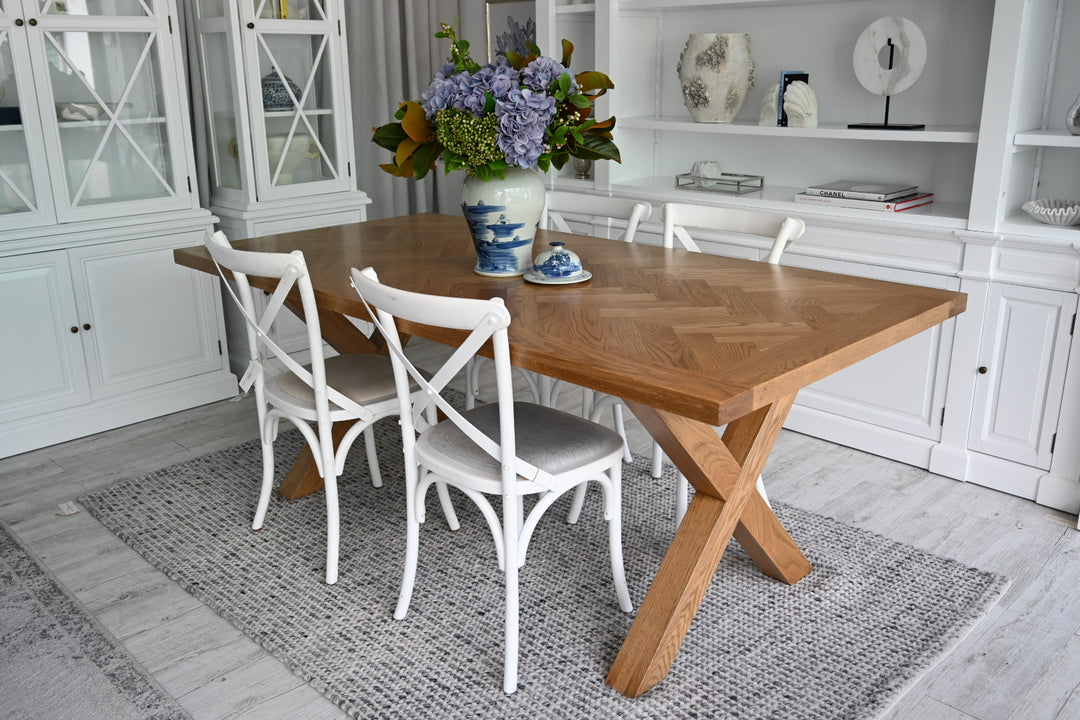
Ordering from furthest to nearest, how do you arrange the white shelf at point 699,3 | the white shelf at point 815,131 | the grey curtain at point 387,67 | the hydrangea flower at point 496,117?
the grey curtain at point 387,67 < the white shelf at point 699,3 < the white shelf at point 815,131 < the hydrangea flower at point 496,117

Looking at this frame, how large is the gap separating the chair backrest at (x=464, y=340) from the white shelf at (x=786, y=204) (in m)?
1.60

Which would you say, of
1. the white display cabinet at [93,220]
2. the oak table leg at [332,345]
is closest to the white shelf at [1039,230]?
the oak table leg at [332,345]

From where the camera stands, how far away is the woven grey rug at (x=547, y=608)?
1.89 meters

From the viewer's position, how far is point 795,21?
335cm

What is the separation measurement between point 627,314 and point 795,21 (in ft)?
6.37

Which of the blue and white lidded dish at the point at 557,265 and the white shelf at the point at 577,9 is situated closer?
the blue and white lidded dish at the point at 557,265

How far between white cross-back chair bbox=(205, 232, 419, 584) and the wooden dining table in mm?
109

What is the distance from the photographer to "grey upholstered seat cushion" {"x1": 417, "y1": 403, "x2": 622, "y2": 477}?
6.33 ft

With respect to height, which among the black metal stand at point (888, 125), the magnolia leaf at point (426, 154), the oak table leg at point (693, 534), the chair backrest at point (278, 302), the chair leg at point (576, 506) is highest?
the black metal stand at point (888, 125)

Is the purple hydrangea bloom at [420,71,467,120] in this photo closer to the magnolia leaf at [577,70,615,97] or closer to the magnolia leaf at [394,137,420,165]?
the magnolia leaf at [394,137,420,165]

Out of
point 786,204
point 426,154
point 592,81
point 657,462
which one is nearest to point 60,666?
point 426,154

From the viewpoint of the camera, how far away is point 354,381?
2.45 m

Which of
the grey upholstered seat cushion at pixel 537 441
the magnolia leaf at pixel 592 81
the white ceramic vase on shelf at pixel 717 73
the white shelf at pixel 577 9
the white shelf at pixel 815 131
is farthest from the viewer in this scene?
the white shelf at pixel 577 9

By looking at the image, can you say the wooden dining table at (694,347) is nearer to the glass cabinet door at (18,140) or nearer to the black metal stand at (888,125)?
the black metal stand at (888,125)
